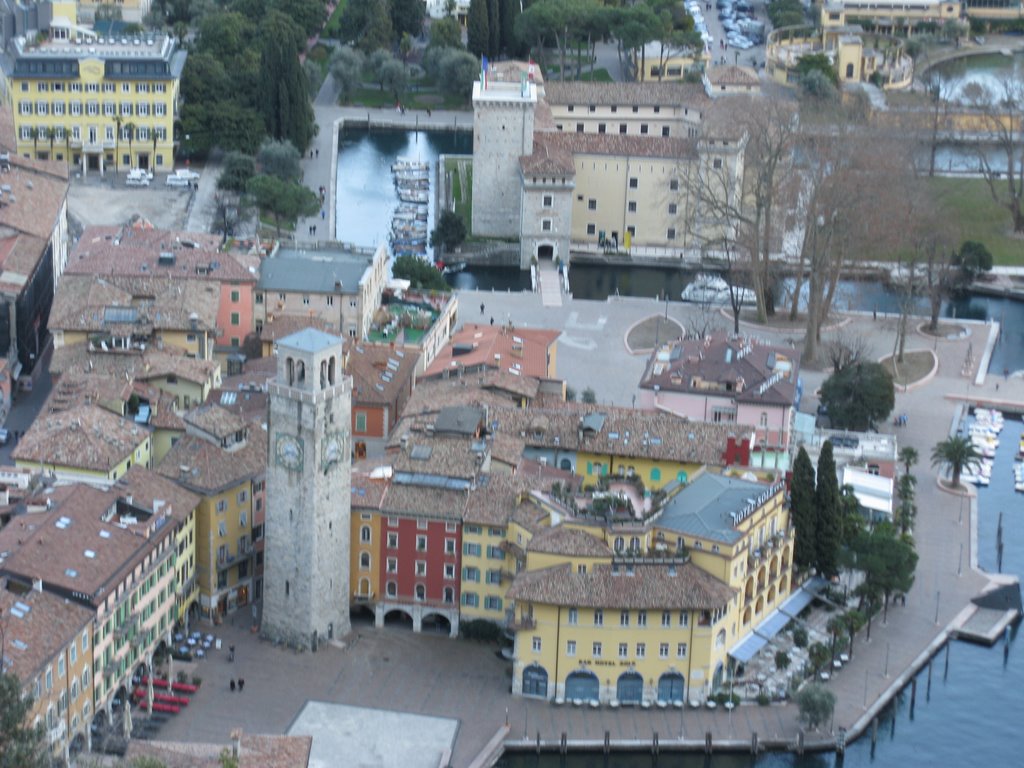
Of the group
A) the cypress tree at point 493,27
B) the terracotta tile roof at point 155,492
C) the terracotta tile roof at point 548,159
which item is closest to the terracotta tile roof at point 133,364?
the terracotta tile roof at point 155,492

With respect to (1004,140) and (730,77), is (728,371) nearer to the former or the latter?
(730,77)

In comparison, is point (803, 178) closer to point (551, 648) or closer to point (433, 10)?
point (551, 648)

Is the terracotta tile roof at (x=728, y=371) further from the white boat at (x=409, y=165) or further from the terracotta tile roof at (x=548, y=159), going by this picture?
→ the white boat at (x=409, y=165)

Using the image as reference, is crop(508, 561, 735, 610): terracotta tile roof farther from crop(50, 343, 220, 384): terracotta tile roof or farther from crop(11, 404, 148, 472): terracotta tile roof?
crop(50, 343, 220, 384): terracotta tile roof

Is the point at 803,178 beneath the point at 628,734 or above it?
above

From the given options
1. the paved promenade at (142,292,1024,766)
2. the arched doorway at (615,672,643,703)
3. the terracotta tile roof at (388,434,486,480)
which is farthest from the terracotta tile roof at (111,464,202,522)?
the arched doorway at (615,672,643,703)

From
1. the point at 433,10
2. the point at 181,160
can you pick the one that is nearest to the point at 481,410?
the point at 181,160
